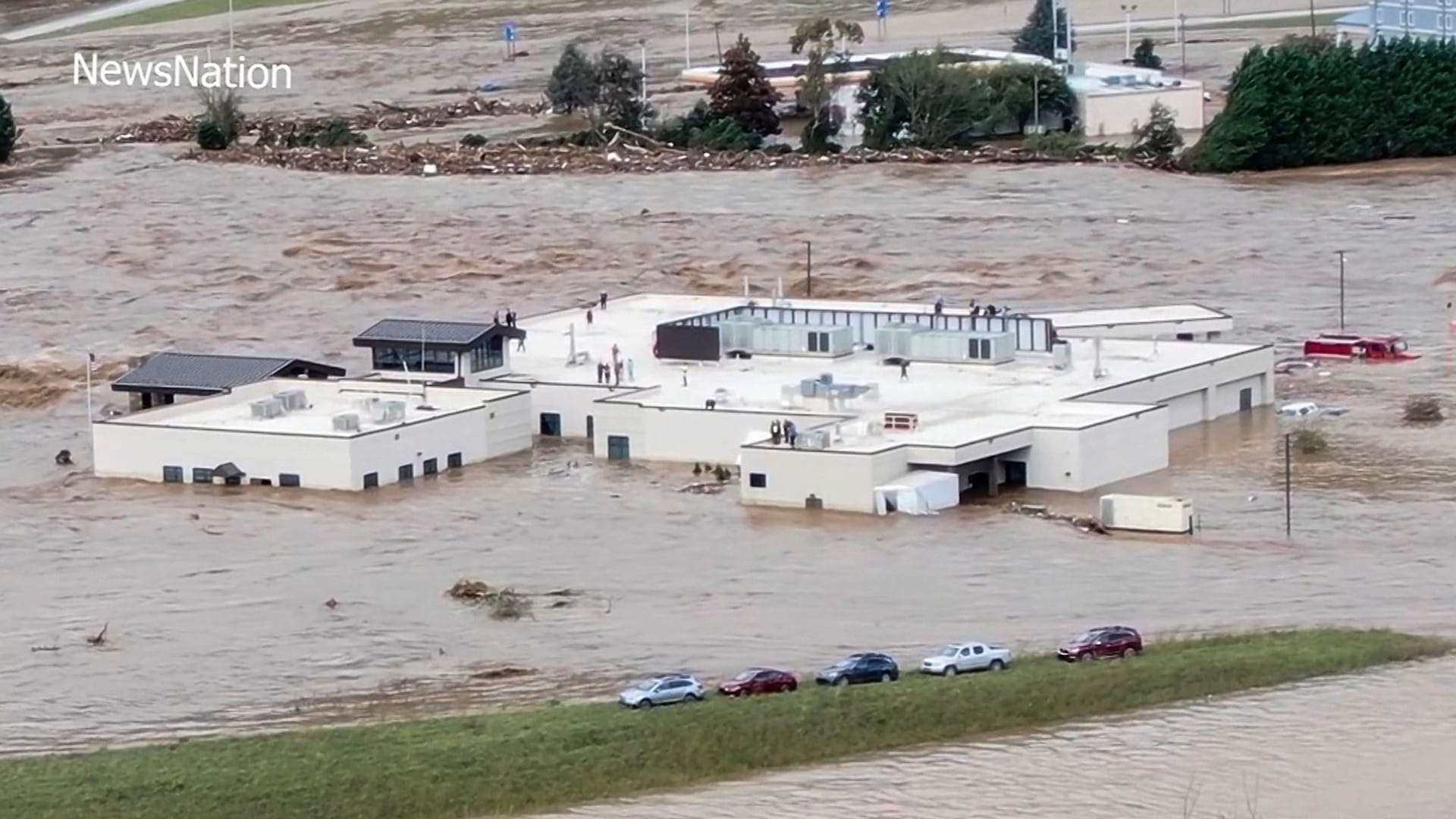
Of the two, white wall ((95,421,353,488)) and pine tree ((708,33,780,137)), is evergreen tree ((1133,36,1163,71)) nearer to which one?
pine tree ((708,33,780,137))

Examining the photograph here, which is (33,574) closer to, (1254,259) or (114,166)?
(1254,259)

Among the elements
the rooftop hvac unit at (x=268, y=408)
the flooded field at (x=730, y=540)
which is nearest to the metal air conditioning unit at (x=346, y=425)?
the flooded field at (x=730, y=540)

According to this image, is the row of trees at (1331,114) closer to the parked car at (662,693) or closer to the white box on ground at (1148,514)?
the white box on ground at (1148,514)

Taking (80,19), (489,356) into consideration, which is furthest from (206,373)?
(80,19)

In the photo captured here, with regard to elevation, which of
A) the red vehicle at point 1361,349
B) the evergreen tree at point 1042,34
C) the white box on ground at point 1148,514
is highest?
the evergreen tree at point 1042,34

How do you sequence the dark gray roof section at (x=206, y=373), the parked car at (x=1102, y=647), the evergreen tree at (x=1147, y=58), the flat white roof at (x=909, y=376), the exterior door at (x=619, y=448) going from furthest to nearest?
1. the evergreen tree at (x=1147, y=58)
2. the dark gray roof section at (x=206, y=373)
3. the exterior door at (x=619, y=448)
4. the flat white roof at (x=909, y=376)
5. the parked car at (x=1102, y=647)

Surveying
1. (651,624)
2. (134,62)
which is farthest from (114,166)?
(651,624)

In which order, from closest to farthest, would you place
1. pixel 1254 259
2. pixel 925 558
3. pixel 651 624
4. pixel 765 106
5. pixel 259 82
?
pixel 651 624
pixel 925 558
pixel 1254 259
pixel 765 106
pixel 259 82
